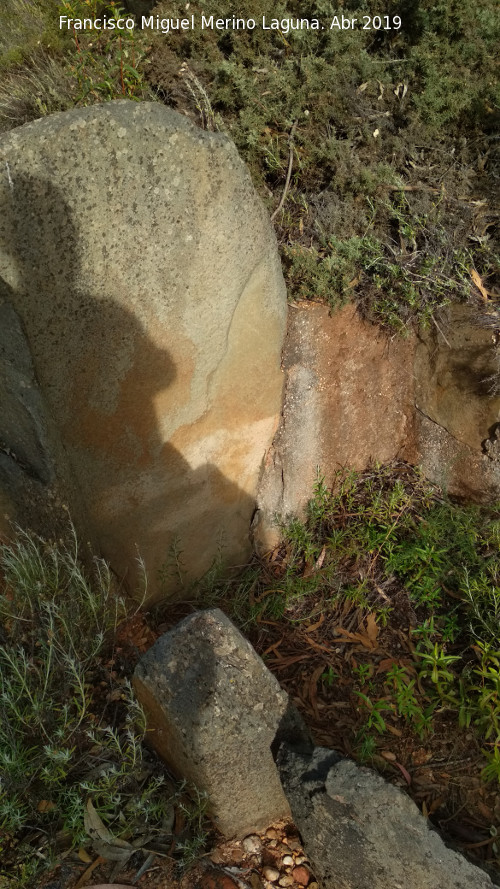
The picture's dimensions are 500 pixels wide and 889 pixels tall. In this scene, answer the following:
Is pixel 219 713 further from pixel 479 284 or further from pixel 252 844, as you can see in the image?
pixel 479 284

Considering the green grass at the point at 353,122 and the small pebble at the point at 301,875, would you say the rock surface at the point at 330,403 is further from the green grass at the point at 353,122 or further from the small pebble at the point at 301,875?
the small pebble at the point at 301,875

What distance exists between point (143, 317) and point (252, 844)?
214cm

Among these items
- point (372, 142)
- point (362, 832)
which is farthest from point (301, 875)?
point (372, 142)

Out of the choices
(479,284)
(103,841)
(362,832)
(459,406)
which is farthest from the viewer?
(459,406)

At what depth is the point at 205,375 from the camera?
301cm

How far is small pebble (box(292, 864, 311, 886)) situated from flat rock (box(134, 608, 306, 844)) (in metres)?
0.21

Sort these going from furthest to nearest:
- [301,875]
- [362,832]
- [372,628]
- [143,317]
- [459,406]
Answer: [459,406] < [372,628] < [143,317] < [301,875] < [362,832]

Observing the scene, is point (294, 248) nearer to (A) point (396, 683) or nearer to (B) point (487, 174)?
(B) point (487, 174)

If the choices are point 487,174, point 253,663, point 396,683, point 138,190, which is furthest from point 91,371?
point 487,174

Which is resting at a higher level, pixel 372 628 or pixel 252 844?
pixel 372 628

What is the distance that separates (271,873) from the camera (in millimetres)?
2324

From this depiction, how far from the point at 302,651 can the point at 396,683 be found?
1.62ft

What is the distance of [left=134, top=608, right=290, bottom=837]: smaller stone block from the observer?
2246mm

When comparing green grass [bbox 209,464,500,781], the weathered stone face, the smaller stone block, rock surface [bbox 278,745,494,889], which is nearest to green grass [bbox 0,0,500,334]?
the weathered stone face
